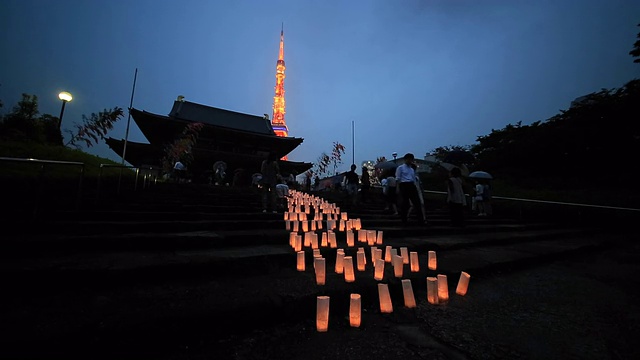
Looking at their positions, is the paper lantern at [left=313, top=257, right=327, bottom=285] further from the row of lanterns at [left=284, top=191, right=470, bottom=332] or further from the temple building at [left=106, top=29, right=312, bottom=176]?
the temple building at [left=106, top=29, right=312, bottom=176]

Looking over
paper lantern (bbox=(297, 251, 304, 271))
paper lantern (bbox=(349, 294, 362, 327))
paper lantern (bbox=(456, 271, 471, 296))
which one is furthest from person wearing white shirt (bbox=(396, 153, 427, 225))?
paper lantern (bbox=(349, 294, 362, 327))

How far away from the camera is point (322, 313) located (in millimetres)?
1781

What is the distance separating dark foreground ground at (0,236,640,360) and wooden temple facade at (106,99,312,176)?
58.3 feet

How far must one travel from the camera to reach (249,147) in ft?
72.4

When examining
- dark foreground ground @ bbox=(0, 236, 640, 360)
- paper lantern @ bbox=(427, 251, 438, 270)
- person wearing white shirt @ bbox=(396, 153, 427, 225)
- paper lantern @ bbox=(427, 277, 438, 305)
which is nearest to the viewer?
dark foreground ground @ bbox=(0, 236, 640, 360)

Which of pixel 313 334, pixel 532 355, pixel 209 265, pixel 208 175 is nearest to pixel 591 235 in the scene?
pixel 532 355

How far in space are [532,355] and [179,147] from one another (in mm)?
17318

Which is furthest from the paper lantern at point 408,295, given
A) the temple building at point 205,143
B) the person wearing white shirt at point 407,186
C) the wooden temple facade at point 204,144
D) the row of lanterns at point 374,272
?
the wooden temple facade at point 204,144

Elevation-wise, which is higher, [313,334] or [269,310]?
[269,310]

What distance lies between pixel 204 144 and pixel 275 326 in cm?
2110

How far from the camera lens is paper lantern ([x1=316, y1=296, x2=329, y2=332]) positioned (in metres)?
1.76

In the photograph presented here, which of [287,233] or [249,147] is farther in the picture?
[249,147]

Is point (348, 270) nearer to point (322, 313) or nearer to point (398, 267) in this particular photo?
point (398, 267)

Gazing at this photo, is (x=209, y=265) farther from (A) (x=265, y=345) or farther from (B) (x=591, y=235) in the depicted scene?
(B) (x=591, y=235)
